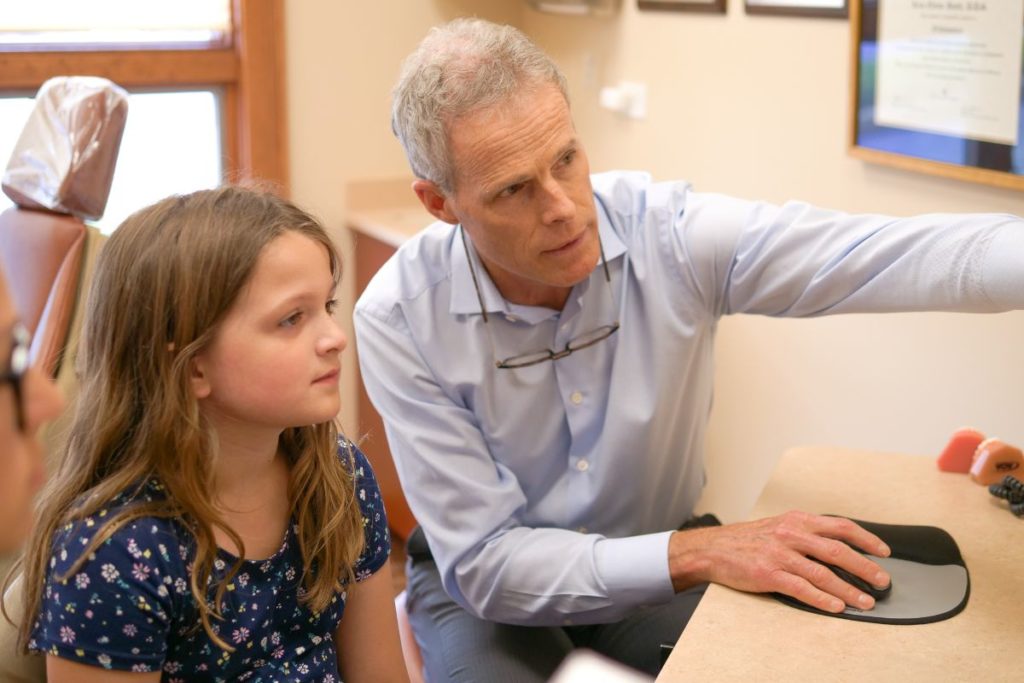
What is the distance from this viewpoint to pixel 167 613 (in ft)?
3.88

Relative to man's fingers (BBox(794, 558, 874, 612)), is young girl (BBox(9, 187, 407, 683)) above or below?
above

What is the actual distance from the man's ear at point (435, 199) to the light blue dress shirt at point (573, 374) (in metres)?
0.06

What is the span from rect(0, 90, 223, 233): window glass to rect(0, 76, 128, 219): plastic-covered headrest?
3.40 feet

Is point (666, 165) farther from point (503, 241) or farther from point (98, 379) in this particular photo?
point (98, 379)

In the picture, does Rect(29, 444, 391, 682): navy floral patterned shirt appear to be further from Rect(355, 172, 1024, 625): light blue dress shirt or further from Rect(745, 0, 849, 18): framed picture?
Rect(745, 0, 849, 18): framed picture

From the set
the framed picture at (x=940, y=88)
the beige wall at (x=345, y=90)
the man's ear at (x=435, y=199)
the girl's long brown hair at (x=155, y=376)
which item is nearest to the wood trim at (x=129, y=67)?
the beige wall at (x=345, y=90)

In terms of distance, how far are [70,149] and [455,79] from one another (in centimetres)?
68

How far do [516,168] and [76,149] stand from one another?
0.74 metres

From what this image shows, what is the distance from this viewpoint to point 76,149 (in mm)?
1839

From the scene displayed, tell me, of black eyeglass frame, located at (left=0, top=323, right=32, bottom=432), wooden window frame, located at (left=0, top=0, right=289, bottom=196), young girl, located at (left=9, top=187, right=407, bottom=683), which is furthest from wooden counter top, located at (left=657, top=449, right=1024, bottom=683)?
wooden window frame, located at (left=0, top=0, right=289, bottom=196)

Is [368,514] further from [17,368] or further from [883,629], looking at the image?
[17,368]

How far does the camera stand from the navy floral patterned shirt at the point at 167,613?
1.14 metres

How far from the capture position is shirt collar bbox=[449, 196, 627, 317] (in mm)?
1688

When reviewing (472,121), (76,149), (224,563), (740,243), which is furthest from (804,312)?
(76,149)
